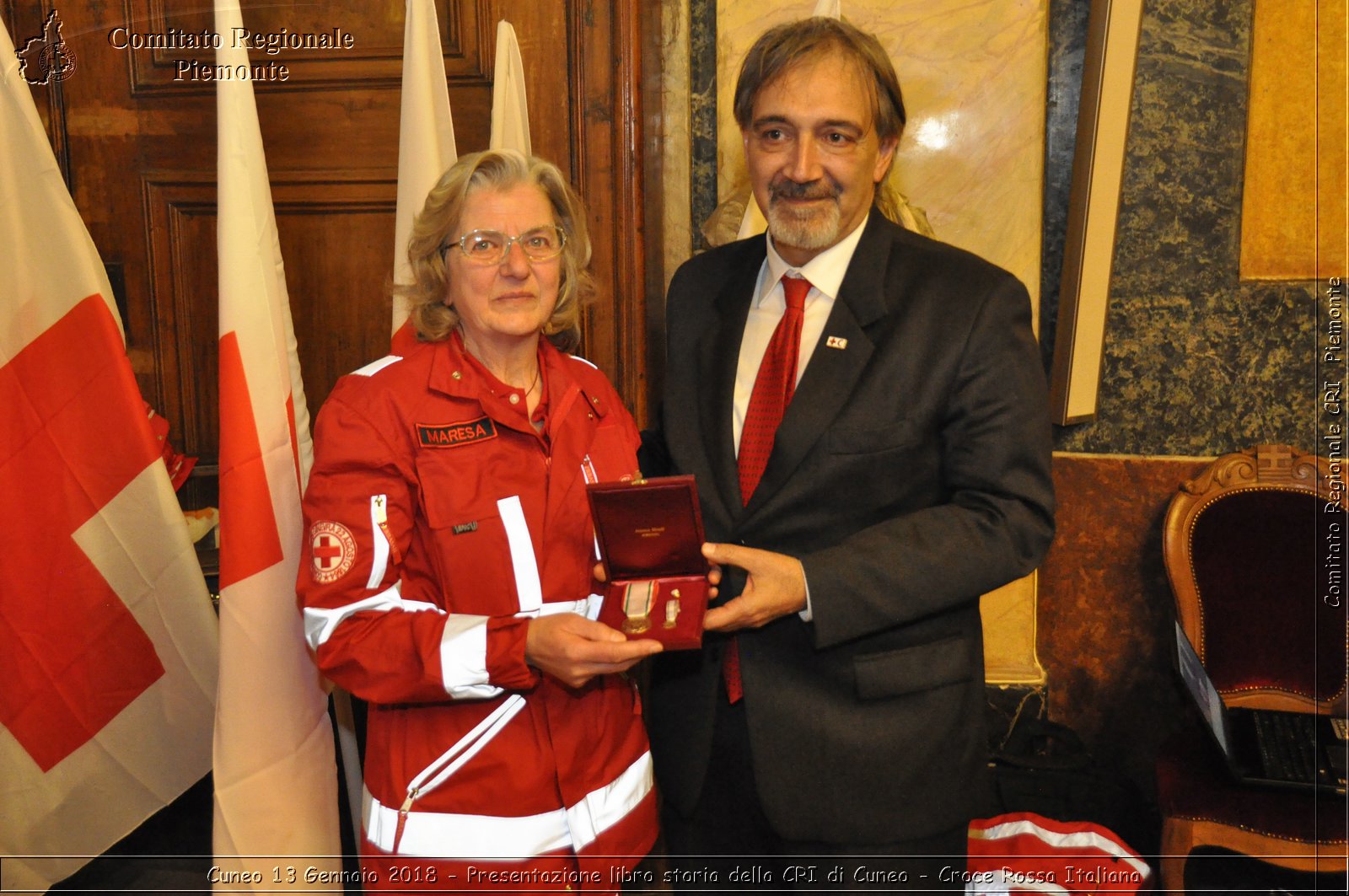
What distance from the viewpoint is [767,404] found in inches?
72.1

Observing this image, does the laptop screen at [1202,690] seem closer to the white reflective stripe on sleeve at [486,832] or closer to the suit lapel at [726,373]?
the suit lapel at [726,373]

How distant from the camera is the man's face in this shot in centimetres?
182

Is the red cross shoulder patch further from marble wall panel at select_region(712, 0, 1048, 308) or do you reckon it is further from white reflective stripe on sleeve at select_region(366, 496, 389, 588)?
marble wall panel at select_region(712, 0, 1048, 308)

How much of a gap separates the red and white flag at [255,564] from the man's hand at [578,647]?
823 millimetres

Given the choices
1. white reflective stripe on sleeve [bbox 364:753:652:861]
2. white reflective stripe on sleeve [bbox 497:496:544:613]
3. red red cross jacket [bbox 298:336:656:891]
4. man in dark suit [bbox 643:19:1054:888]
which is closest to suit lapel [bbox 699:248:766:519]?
man in dark suit [bbox 643:19:1054:888]

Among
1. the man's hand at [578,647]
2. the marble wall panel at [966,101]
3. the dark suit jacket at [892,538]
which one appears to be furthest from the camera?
the marble wall panel at [966,101]

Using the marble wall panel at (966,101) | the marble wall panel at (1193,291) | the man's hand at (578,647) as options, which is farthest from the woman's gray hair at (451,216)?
the marble wall panel at (1193,291)

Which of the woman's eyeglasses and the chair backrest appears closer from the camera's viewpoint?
the woman's eyeglasses

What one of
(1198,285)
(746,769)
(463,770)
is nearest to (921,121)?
(1198,285)

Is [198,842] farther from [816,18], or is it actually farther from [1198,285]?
[1198,285]

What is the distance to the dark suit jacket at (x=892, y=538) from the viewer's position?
5.53 feet

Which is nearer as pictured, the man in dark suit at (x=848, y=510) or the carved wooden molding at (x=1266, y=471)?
the man in dark suit at (x=848, y=510)

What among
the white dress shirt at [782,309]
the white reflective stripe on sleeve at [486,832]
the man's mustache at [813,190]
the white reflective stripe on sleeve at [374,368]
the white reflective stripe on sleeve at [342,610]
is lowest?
the white reflective stripe on sleeve at [486,832]

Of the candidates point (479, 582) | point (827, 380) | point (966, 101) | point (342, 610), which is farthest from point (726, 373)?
point (966, 101)
